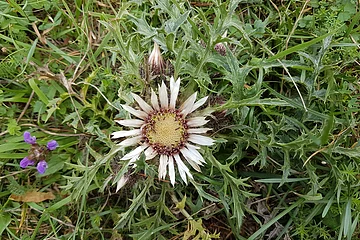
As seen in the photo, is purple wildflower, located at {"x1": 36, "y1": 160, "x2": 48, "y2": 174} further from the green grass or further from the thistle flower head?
the thistle flower head

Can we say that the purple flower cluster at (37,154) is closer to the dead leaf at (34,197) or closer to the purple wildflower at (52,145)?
the purple wildflower at (52,145)

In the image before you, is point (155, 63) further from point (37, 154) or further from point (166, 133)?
point (37, 154)

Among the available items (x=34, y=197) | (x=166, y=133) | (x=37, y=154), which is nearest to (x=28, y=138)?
(x=37, y=154)

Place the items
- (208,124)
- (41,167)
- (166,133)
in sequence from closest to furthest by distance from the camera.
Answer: (166,133)
(208,124)
(41,167)

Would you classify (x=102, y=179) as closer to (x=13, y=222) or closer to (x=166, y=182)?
(x=166, y=182)

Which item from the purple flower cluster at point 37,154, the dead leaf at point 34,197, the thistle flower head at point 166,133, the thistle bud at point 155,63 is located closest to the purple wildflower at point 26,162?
the purple flower cluster at point 37,154

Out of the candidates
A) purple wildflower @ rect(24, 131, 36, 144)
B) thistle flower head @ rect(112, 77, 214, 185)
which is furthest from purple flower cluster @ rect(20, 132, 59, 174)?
thistle flower head @ rect(112, 77, 214, 185)
